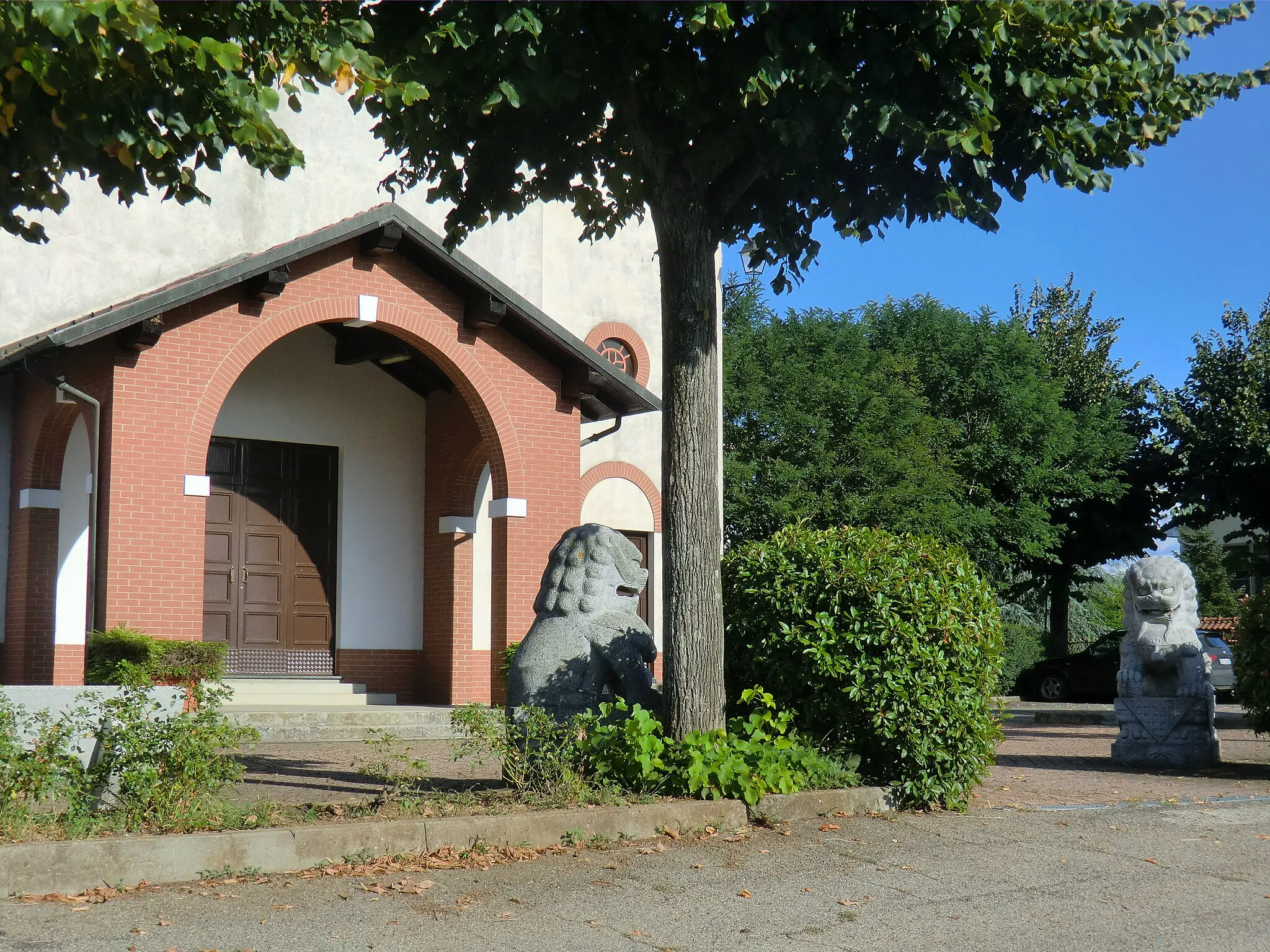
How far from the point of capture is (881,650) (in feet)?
26.0

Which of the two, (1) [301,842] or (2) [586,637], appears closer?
(1) [301,842]

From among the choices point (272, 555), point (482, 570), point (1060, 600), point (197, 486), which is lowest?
point (1060, 600)

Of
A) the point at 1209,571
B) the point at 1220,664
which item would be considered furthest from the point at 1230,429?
the point at 1209,571

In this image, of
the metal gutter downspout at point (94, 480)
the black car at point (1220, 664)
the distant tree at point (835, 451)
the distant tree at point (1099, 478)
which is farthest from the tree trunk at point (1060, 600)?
the metal gutter downspout at point (94, 480)

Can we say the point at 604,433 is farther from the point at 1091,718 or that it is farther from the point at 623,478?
the point at 1091,718

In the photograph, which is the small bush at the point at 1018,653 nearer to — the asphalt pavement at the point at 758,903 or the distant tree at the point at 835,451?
the distant tree at the point at 835,451

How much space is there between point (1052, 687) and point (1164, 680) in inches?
686

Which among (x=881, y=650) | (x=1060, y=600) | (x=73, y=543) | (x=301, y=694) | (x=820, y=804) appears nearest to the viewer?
(x=820, y=804)

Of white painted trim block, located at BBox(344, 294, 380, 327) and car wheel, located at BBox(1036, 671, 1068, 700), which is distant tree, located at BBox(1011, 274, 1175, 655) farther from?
white painted trim block, located at BBox(344, 294, 380, 327)

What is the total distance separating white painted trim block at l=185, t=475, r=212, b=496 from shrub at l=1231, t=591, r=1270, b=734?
32.5 feet

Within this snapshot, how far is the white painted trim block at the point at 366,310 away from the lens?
14094 millimetres

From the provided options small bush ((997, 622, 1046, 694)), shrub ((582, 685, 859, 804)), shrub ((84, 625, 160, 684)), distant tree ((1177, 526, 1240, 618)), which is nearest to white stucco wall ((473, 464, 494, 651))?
shrub ((84, 625, 160, 684))

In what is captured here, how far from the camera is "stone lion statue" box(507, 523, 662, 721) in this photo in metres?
8.00

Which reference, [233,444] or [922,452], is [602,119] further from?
[922,452]
